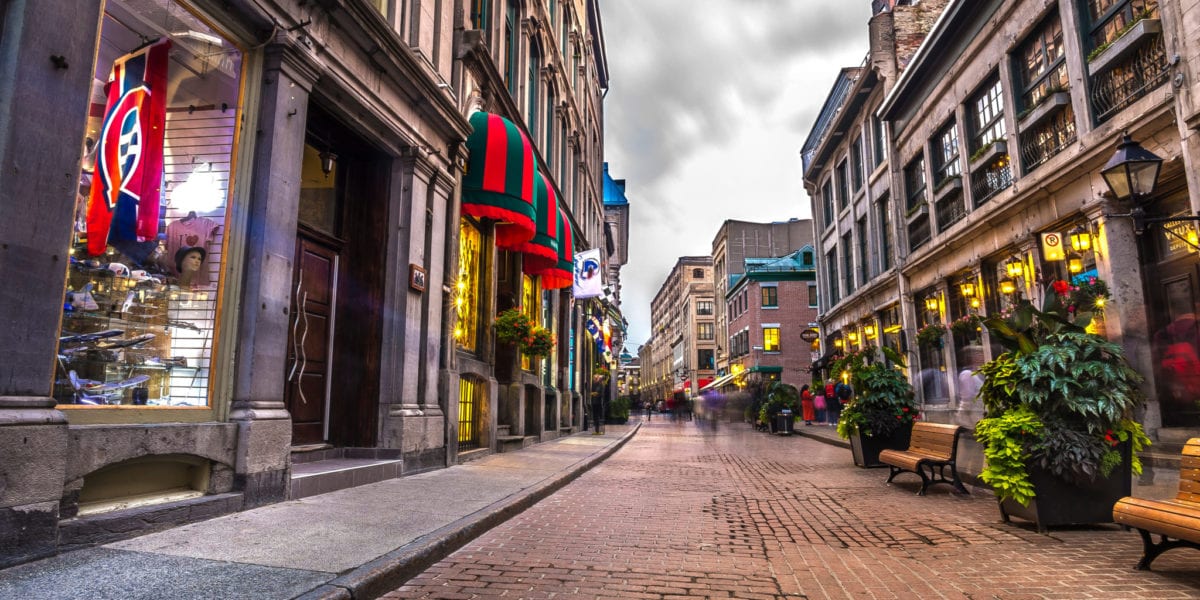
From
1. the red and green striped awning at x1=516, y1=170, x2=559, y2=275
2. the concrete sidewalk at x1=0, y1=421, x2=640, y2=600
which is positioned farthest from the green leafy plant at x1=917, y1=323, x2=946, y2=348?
the concrete sidewalk at x1=0, y1=421, x2=640, y2=600

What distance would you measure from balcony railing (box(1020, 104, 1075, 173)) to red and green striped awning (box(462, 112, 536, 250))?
10757 millimetres

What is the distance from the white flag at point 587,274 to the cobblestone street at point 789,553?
13321mm

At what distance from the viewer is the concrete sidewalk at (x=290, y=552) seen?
11.2 feet

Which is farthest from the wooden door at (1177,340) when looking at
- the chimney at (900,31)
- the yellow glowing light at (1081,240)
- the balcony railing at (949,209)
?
the chimney at (900,31)

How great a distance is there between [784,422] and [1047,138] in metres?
13.0

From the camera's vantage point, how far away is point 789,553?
5.22 m

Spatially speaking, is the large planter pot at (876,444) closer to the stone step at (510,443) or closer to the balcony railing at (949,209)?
the stone step at (510,443)

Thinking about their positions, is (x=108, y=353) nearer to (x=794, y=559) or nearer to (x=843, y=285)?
(x=794, y=559)

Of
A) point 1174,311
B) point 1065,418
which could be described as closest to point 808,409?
point 1174,311

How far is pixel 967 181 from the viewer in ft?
55.4

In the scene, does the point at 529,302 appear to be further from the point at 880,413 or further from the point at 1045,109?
the point at 1045,109

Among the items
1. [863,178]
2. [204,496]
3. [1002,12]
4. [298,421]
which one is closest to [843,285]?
[863,178]

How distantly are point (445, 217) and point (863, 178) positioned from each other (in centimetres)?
2032

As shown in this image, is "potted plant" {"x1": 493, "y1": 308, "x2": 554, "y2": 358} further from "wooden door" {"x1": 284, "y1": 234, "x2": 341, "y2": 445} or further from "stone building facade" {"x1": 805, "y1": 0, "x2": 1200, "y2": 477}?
"stone building facade" {"x1": 805, "y1": 0, "x2": 1200, "y2": 477}
